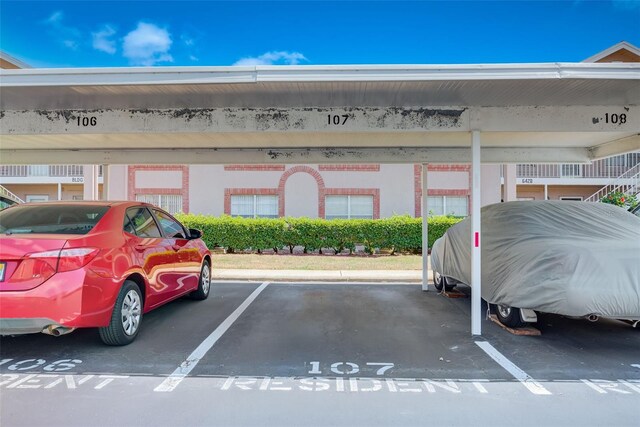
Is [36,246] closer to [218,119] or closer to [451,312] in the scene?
[218,119]

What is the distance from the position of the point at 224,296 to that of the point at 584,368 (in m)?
5.72

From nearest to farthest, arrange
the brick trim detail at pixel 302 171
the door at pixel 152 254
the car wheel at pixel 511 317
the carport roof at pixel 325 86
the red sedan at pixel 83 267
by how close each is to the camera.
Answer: the red sedan at pixel 83 267
the carport roof at pixel 325 86
the door at pixel 152 254
the car wheel at pixel 511 317
the brick trim detail at pixel 302 171

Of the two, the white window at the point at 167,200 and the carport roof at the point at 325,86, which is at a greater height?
the carport roof at the point at 325,86

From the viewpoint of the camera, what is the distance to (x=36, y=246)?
12.4 ft

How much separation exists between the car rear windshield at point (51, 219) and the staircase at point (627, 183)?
62.9ft

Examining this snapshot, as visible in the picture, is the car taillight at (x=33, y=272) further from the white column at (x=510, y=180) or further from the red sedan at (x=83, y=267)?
the white column at (x=510, y=180)

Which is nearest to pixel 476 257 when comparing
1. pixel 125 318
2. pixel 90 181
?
pixel 125 318

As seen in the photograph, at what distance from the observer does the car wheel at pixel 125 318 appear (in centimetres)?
432

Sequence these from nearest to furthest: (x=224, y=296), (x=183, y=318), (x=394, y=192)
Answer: (x=183, y=318), (x=224, y=296), (x=394, y=192)

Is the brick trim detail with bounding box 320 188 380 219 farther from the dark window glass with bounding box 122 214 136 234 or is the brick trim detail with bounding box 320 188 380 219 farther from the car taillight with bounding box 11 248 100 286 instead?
the car taillight with bounding box 11 248 100 286

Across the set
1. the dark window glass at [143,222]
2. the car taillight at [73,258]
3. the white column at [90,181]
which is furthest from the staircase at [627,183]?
the white column at [90,181]

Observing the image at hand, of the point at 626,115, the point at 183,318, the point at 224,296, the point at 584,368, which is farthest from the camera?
the point at 224,296

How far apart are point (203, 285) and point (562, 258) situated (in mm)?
5552

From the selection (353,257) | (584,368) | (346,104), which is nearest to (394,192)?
(353,257)
